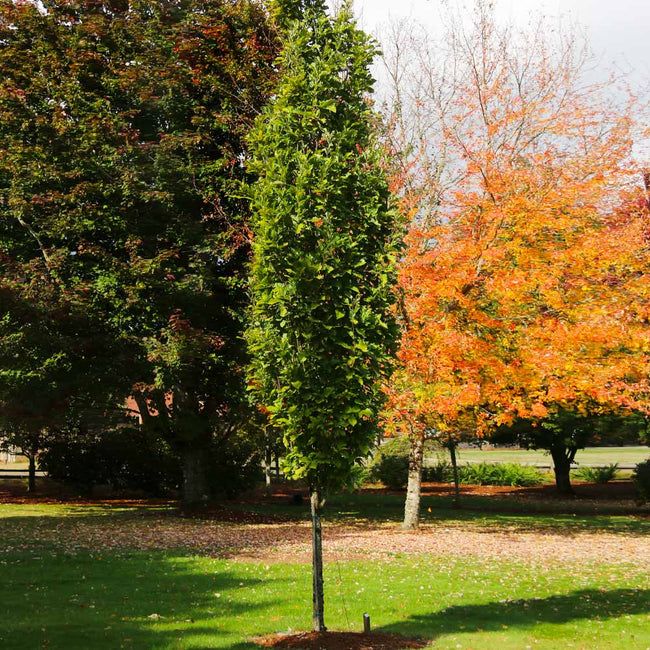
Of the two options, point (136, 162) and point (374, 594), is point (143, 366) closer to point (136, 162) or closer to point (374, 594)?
point (136, 162)

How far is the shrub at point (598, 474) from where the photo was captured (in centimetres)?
4075

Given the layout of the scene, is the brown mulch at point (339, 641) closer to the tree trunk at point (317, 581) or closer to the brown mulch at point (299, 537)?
the tree trunk at point (317, 581)

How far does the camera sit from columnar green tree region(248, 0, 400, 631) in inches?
323

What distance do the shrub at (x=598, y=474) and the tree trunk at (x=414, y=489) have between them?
941 inches

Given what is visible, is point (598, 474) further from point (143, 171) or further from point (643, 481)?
point (143, 171)

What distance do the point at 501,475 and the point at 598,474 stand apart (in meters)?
5.59

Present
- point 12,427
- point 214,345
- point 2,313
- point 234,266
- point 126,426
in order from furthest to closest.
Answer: point 126,426, point 12,427, point 234,266, point 214,345, point 2,313

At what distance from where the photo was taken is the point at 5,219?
21828mm

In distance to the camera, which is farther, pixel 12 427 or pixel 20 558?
pixel 12 427

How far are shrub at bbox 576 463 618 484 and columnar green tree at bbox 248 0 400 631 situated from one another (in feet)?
119

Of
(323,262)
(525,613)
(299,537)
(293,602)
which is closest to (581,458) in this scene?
(299,537)

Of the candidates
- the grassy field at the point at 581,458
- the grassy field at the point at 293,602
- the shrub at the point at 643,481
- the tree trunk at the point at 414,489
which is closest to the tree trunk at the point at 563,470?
the shrub at the point at 643,481

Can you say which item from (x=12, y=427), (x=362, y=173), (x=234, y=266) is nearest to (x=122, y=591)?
(x=362, y=173)

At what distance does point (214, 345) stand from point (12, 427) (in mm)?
12249
